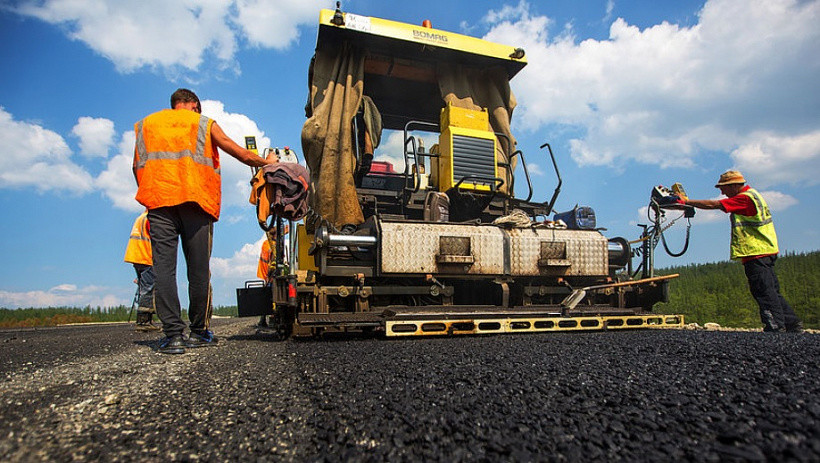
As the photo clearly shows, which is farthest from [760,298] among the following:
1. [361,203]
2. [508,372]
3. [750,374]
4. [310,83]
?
[310,83]

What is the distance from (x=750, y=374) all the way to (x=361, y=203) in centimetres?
350

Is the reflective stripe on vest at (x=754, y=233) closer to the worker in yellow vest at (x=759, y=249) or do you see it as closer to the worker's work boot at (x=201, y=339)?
the worker in yellow vest at (x=759, y=249)

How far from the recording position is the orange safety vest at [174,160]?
2770mm

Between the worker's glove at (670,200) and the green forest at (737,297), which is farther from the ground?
the worker's glove at (670,200)

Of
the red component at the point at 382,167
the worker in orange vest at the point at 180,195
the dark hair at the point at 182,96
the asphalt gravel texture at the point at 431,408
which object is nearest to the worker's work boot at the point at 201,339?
the worker in orange vest at the point at 180,195

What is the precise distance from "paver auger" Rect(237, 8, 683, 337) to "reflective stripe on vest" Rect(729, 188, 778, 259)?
2.31 feet

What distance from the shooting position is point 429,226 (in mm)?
3604

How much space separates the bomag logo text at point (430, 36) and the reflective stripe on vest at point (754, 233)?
11.1 ft

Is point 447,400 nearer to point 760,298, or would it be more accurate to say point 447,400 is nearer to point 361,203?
point 361,203

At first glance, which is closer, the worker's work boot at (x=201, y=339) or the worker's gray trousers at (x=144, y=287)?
the worker's work boot at (x=201, y=339)

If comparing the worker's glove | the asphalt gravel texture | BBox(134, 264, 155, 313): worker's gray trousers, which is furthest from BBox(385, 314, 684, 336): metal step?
BBox(134, 264, 155, 313): worker's gray trousers

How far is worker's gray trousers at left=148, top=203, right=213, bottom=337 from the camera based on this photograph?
2.78 m

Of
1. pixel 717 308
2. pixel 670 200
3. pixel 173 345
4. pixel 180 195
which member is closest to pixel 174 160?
pixel 180 195

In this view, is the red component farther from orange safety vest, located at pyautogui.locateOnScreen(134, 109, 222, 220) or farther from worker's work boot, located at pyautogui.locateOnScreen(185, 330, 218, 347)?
worker's work boot, located at pyautogui.locateOnScreen(185, 330, 218, 347)
